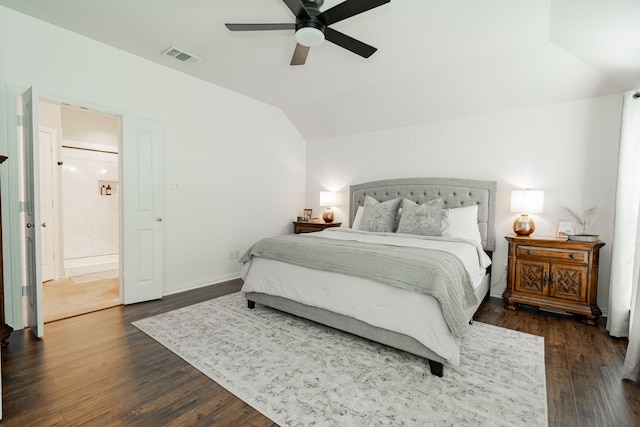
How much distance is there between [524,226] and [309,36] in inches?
121

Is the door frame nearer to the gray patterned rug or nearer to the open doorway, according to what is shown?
the open doorway

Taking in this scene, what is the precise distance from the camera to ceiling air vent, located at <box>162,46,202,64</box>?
10.7 ft

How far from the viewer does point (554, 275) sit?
10.2 ft

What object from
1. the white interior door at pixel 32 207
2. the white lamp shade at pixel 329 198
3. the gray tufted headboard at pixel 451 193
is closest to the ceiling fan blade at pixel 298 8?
the white interior door at pixel 32 207

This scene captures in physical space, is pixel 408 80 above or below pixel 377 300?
above

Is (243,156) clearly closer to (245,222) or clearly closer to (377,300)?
(245,222)

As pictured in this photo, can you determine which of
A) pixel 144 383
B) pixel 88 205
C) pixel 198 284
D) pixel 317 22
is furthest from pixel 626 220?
pixel 88 205

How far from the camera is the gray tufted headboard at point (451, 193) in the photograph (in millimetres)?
3822

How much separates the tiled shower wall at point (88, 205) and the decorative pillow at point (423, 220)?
5297 millimetres

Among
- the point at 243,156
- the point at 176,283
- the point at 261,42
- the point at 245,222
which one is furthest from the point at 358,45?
the point at 176,283

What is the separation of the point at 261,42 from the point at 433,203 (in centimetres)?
268

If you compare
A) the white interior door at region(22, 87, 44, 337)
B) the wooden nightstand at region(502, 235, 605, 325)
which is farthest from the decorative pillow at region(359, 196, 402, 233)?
the white interior door at region(22, 87, 44, 337)

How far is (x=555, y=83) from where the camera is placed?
3221mm

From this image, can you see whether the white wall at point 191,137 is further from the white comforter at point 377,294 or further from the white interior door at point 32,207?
the white comforter at point 377,294
